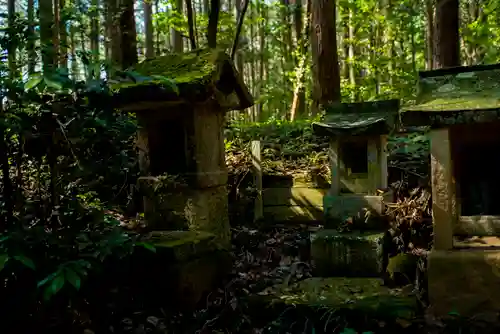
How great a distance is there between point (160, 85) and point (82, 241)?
90.0 inches

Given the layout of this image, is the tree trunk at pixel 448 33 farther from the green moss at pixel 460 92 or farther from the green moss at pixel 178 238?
the green moss at pixel 178 238

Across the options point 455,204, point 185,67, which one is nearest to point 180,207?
point 185,67

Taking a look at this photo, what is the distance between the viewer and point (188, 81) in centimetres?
539

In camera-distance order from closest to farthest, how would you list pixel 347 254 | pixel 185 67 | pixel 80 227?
pixel 80 227
pixel 185 67
pixel 347 254

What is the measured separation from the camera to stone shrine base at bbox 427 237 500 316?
4500 millimetres

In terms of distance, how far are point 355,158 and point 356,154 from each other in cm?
6

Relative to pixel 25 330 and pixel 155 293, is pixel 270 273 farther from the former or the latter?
pixel 25 330

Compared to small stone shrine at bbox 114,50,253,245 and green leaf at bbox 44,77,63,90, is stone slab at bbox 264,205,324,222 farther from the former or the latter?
green leaf at bbox 44,77,63,90

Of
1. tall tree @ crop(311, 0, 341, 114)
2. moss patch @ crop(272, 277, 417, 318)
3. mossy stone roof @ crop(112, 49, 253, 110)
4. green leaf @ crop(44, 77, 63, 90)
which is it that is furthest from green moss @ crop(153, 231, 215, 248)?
tall tree @ crop(311, 0, 341, 114)

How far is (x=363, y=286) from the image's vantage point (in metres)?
5.68

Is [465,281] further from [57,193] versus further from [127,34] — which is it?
[127,34]

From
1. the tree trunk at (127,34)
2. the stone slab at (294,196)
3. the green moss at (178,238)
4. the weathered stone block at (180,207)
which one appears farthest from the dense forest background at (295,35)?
the stone slab at (294,196)

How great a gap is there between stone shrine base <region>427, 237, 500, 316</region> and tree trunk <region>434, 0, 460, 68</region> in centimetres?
541

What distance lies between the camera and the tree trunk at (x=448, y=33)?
353 inches
